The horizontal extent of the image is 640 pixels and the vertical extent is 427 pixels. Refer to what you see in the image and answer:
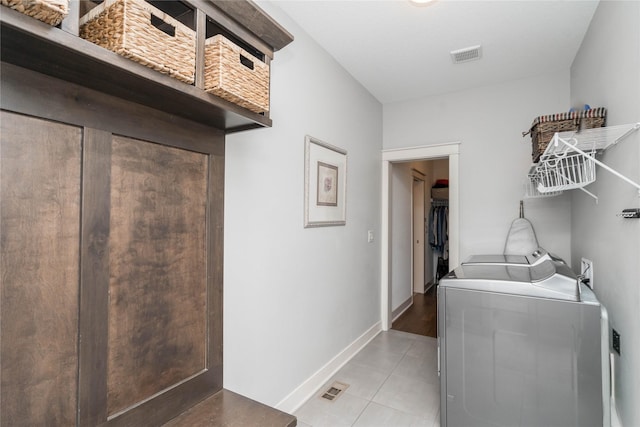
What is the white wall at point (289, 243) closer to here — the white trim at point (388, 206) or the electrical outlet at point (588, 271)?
the white trim at point (388, 206)

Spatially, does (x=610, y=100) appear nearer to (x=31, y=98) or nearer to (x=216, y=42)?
(x=216, y=42)

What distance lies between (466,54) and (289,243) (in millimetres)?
2066

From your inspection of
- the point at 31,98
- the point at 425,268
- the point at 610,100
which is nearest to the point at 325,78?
the point at 610,100

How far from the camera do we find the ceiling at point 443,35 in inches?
78.5

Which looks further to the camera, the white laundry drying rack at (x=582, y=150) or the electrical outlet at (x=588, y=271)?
the electrical outlet at (x=588, y=271)

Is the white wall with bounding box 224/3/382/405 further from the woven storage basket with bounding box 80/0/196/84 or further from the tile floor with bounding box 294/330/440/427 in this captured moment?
the woven storage basket with bounding box 80/0/196/84

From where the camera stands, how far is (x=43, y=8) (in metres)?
0.66

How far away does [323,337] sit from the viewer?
257 cm

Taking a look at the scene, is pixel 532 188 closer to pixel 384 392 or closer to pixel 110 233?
pixel 384 392

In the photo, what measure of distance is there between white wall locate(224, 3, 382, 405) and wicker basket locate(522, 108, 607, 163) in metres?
1.46

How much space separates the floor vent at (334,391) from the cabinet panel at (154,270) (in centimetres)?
135

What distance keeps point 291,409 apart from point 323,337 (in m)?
0.57

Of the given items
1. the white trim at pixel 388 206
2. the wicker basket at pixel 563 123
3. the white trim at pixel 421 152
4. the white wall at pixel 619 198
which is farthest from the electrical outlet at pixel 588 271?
the white trim at pixel 421 152

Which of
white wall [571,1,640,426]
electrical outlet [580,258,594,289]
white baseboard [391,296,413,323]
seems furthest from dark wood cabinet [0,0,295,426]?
white baseboard [391,296,413,323]
